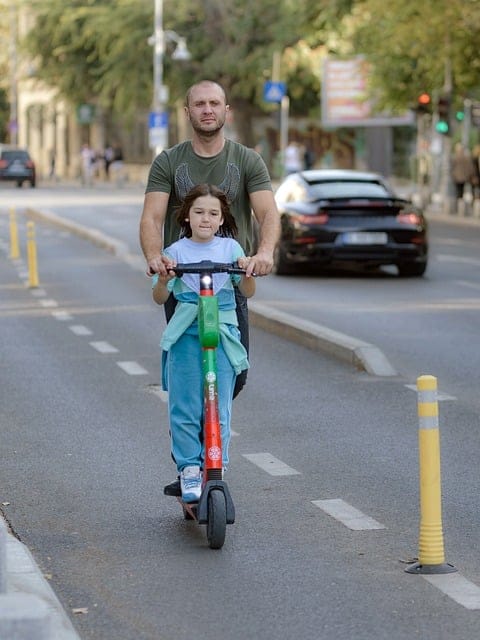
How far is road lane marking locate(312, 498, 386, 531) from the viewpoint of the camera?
7.26 m

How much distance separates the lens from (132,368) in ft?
42.4

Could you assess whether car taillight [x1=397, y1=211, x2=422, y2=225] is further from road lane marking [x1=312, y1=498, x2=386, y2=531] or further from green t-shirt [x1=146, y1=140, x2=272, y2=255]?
green t-shirt [x1=146, y1=140, x2=272, y2=255]

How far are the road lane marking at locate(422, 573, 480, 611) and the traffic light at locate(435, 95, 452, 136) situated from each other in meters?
38.0

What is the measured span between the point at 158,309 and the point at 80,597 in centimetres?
1207

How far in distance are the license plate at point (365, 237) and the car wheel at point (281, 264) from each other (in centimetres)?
104

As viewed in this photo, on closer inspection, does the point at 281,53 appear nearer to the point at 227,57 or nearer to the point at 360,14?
the point at 227,57

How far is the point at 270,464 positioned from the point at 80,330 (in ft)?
24.0

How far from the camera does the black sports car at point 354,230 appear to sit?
22.6 m

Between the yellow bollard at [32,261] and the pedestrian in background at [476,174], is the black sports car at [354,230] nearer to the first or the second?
the yellow bollard at [32,261]

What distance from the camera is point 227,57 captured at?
65.9m

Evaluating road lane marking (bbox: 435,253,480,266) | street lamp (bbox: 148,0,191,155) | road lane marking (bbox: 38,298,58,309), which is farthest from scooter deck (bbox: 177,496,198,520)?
street lamp (bbox: 148,0,191,155)

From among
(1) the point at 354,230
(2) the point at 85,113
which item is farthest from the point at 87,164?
(1) the point at 354,230

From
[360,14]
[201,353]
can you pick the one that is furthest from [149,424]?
[360,14]

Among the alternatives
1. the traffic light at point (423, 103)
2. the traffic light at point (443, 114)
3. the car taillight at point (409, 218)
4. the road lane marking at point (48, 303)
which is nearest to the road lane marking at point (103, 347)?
the road lane marking at point (48, 303)
